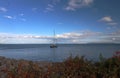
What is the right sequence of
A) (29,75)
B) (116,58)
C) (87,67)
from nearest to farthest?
(29,75) → (87,67) → (116,58)

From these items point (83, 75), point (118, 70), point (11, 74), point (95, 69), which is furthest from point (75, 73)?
point (11, 74)

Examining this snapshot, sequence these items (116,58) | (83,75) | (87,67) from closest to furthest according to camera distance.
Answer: (83,75) → (87,67) → (116,58)

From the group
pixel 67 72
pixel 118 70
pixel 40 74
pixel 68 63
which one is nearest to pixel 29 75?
pixel 40 74

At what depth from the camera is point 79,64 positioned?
8516 millimetres

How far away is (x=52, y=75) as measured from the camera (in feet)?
23.6

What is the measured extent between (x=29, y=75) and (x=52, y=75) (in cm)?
78

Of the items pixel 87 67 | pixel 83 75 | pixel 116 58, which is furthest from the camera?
pixel 116 58

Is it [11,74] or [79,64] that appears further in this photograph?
[79,64]

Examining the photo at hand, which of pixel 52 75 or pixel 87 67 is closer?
pixel 52 75

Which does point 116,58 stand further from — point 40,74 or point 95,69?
point 40,74

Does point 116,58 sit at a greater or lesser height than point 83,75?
greater

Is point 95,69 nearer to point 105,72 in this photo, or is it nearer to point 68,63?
point 105,72

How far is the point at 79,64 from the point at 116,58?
1532mm

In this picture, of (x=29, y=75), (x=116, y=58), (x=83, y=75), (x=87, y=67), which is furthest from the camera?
(x=116, y=58)
